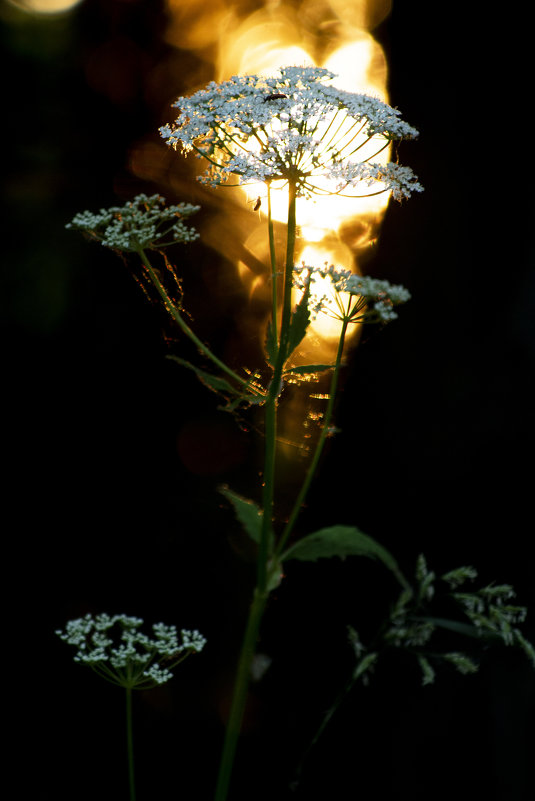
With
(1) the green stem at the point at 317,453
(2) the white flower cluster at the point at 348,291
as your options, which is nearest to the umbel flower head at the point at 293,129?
(2) the white flower cluster at the point at 348,291

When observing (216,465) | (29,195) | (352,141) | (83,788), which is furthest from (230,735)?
(29,195)

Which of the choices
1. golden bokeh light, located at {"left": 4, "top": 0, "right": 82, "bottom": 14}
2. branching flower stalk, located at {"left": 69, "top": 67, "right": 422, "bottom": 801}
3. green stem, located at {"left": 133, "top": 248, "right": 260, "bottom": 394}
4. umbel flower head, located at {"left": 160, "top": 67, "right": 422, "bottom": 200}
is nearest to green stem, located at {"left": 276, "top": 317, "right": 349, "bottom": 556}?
branching flower stalk, located at {"left": 69, "top": 67, "right": 422, "bottom": 801}

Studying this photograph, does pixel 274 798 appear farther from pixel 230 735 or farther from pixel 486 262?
pixel 486 262

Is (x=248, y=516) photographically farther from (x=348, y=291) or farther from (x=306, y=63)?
(x=306, y=63)

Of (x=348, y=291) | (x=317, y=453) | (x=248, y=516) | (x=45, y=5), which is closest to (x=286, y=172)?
(x=348, y=291)

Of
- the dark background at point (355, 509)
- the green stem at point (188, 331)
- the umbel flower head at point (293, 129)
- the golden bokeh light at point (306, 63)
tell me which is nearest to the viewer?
the umbel flower head at point (293, 129)

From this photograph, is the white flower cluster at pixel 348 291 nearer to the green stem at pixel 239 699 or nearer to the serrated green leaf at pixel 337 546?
the serrated green leaf at pixel 337 546
